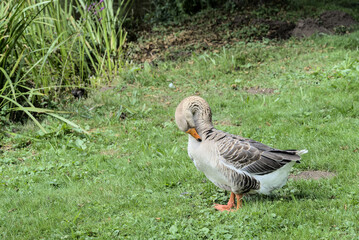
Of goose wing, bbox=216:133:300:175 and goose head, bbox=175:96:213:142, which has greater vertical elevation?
goose head, bbox=175:96:213:142

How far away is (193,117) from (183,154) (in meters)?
1.46

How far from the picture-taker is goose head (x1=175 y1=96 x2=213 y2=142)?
4.05 m

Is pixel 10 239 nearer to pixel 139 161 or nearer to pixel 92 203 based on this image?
pixel 92 203

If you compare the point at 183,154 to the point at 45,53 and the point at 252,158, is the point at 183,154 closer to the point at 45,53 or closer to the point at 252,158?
the point at 252,158

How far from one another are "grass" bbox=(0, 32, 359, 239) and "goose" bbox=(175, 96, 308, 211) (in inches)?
9.7

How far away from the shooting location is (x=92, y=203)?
14.6 feet

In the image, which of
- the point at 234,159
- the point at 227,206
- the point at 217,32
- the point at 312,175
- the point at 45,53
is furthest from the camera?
the point at 217,32

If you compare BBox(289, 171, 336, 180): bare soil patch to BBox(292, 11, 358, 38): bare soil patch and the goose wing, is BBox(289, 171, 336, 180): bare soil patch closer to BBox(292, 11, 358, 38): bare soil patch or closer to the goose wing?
the goose wing

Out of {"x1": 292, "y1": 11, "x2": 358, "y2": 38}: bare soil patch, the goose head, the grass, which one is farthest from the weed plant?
{"x1": 292, "y1": 11, "x2": 358, "y2": 38}: bare soil patch

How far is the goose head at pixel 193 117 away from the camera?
405cm

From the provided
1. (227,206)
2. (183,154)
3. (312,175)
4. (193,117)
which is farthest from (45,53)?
(312,175)

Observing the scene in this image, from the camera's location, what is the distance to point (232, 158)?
3.89 metres

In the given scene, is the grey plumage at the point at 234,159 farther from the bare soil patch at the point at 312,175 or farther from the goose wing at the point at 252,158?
the bare soil patch at the point at 312,175

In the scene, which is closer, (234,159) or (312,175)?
(234,159)
